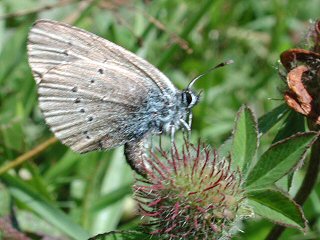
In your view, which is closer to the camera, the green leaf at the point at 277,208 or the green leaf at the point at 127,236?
the green leaf at the point at 277,208

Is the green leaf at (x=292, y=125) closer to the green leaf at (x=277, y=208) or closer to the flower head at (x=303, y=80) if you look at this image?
the flower head at (x=303, y=80)

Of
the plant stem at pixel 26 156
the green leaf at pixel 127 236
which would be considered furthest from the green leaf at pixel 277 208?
the plant stem at pixel 26 156

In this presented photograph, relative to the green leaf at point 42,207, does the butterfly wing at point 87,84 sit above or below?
above

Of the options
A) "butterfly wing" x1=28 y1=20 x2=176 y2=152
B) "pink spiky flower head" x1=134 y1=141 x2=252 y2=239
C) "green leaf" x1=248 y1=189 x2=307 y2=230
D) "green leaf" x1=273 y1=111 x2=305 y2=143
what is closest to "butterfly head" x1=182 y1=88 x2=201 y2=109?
"butterfly wing" x1=28 y1=20 x2=176 y2=152

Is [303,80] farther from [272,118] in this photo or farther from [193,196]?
[193,196]

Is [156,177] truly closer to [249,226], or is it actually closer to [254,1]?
[249,226]

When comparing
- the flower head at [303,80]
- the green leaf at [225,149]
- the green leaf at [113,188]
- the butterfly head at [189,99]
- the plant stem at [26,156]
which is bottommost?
the green leaf at [113,188]

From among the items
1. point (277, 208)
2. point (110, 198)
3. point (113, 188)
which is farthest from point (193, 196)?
point (113, 188)
